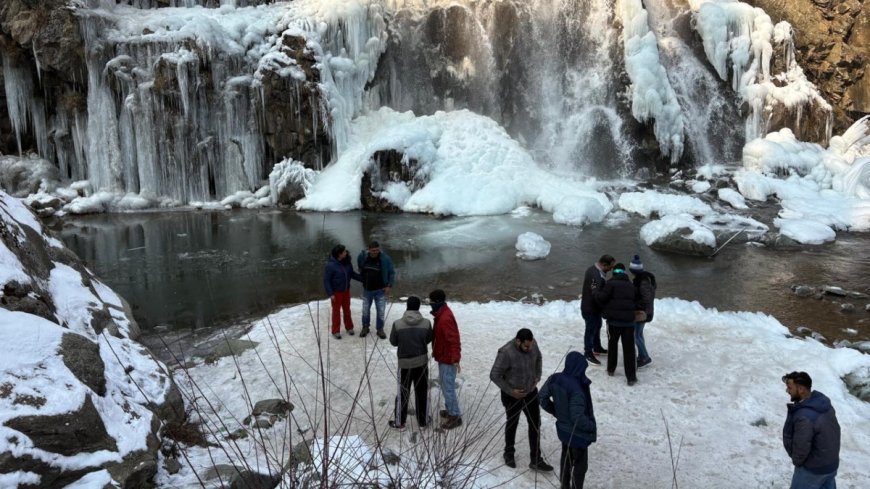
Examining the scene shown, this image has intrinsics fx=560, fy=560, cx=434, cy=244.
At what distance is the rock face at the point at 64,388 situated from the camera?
3.66 metres

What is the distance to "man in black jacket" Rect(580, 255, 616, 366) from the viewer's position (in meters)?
6.91

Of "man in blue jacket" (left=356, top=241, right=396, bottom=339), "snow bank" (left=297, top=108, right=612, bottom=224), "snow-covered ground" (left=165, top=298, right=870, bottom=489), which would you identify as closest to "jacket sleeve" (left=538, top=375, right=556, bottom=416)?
"snow-covered ground" (left=165, top=298, right=870, bottom=489)

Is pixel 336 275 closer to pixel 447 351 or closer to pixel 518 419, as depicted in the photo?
pixel 447 351

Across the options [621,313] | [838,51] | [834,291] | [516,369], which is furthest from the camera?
[838,51]

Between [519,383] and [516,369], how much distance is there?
0.41 feet

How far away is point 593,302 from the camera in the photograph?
6949 millimetres

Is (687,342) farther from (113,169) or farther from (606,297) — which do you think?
(113,169)

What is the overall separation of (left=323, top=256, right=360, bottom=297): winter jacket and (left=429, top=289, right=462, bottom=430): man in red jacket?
2.56 metres

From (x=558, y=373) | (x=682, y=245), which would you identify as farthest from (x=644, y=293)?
(x=682, y=245)

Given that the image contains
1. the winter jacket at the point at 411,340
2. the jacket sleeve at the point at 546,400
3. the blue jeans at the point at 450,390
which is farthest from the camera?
the blue jeans at the point at 450,390

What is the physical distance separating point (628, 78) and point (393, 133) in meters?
9.71

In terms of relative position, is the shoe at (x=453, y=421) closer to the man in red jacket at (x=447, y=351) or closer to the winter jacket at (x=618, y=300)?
the man in red jacket at (x=447, y=351)

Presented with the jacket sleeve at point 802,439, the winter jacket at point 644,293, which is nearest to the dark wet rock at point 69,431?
the jacket sleeve at point 802,439

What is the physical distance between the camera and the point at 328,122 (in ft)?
73.1
